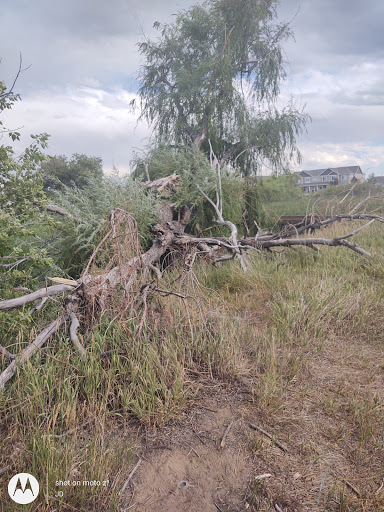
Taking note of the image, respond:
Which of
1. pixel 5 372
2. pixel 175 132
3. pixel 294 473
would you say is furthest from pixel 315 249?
pixel 175 132

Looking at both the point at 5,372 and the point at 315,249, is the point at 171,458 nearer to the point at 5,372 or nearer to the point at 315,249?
the point at 5,372

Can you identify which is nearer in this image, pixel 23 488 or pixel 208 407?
pixel 23 488

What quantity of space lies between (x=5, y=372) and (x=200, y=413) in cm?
147

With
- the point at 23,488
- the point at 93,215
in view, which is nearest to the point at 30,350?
the point at 23,488

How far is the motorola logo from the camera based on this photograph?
221cm

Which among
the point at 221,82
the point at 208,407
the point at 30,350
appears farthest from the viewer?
the point at 221,82

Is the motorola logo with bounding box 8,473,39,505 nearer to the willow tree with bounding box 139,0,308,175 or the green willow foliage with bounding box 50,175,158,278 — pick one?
the green willow foliage with bounding box 50,175,158,278

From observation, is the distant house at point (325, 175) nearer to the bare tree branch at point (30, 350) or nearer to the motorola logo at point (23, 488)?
the bare tree branch at point (30, 350)

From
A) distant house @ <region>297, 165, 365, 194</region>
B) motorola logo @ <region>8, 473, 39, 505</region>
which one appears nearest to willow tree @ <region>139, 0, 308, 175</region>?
motorola logo @ <region>8, 473, 39, 505</region>

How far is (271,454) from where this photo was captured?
105 inches

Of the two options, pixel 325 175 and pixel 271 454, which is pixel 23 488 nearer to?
pixel 271 454

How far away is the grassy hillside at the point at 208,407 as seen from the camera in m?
2.38

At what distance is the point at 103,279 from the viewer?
4105 mm

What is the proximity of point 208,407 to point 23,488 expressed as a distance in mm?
1367
